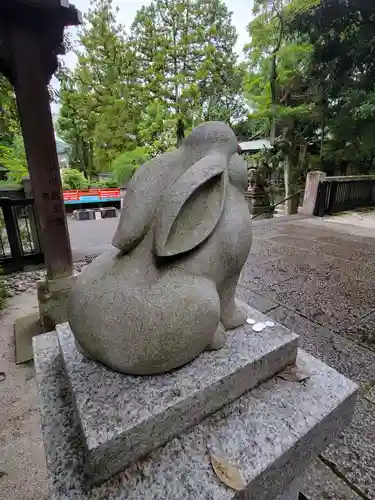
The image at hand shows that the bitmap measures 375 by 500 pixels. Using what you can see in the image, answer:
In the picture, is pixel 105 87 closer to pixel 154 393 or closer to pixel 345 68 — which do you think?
pixel 345 68

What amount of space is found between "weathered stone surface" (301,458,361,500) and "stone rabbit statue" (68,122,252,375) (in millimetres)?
759

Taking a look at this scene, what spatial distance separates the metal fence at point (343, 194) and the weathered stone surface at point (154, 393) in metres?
6.58

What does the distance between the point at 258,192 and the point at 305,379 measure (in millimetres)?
9009

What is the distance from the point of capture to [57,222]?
267 cm

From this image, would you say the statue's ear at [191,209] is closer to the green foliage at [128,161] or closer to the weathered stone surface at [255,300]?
the weathered stone surface at [255,300]

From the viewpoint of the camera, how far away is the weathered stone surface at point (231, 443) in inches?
35.8

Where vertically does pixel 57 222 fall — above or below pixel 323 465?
above

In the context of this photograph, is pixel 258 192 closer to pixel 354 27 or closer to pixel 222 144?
pixel 354 27

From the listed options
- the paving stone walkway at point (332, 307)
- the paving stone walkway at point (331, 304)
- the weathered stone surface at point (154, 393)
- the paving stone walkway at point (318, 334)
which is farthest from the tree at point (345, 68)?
the weathered stone surface at point (154, 393)

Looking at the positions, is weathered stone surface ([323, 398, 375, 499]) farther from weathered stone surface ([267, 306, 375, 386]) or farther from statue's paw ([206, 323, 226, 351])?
statue's paw ([206, 323, 226, 351])

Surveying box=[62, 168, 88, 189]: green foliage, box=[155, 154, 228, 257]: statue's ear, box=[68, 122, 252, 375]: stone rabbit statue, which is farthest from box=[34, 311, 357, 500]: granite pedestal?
box=[62, 168, 88, 189]: green foliage

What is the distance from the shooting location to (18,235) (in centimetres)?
430

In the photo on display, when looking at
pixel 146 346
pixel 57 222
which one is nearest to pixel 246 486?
pixel 146 346

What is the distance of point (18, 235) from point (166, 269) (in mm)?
4033
